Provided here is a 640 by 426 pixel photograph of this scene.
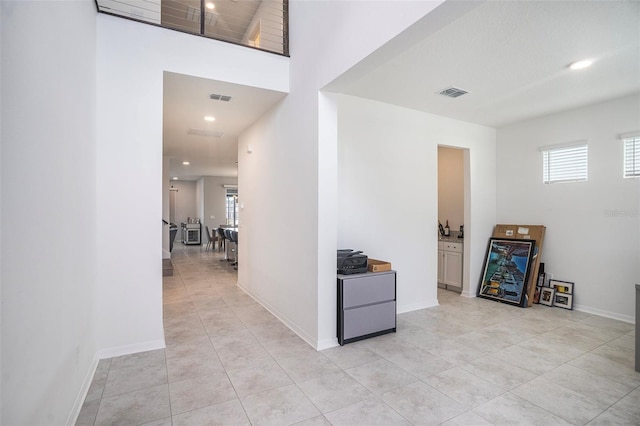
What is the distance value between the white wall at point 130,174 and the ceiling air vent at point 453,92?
9.30 ft

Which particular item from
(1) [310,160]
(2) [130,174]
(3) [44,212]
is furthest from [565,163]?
(3) [44,212]

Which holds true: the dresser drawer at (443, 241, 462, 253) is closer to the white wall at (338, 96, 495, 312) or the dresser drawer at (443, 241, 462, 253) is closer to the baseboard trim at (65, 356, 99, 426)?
the white wall at (338, 96, 495, 312)

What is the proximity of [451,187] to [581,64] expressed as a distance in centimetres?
296

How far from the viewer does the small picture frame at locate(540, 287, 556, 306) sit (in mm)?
4563

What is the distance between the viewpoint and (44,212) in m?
1.59

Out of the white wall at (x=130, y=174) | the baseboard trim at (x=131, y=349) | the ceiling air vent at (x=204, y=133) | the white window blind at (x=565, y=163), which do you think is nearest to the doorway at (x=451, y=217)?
the white window blind at (x=565, y=163)

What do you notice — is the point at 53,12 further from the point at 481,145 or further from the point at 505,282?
the point at 505,282

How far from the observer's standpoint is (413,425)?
1.97 m

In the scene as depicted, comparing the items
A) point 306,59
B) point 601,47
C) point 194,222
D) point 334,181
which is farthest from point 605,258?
point 194,222

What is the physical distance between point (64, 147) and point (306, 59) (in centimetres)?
Answer: 231

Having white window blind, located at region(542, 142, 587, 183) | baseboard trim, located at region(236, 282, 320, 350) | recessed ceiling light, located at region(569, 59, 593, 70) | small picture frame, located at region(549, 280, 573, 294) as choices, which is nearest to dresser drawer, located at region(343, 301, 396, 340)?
baseboard trim, located at region(236, 282, 320, 350)

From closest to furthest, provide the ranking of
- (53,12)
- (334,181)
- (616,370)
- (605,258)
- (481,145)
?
(53,12), (616,370), (334,181), (605,258), (481,145)

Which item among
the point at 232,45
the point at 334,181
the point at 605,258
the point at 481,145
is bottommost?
the point at 605,258

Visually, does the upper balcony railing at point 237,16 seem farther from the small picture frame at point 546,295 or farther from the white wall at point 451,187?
the small picture frame at point 546,295
